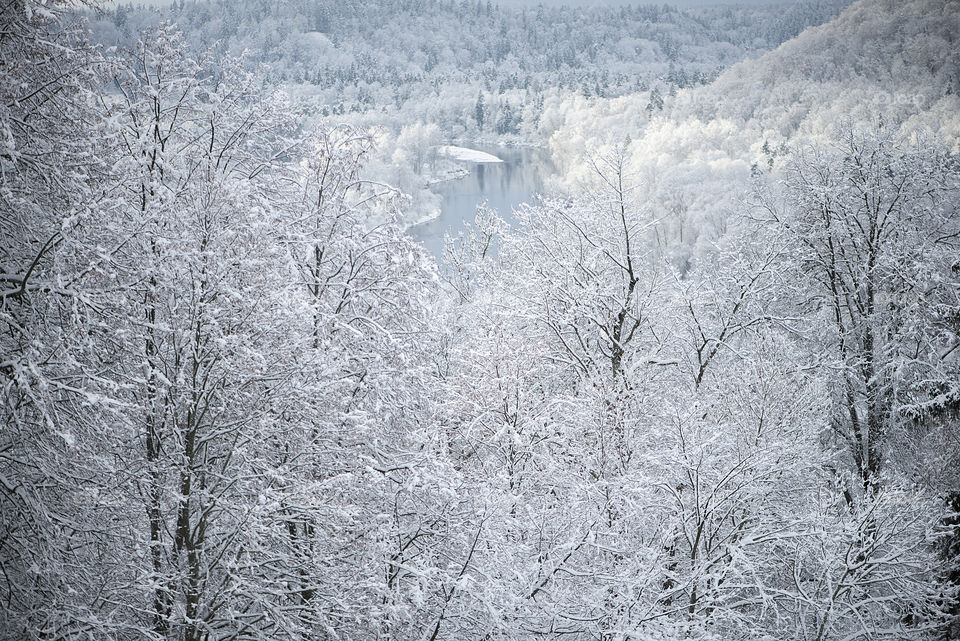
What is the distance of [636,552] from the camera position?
681cm

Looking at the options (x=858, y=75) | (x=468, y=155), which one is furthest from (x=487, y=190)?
(x=858, y=75)

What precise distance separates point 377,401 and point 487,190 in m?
69.5

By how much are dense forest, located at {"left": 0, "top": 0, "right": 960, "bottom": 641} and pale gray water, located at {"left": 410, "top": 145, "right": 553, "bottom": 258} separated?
3189 cm

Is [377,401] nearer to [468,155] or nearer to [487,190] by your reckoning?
[487,190]

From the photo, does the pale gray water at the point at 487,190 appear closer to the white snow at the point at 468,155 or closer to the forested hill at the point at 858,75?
the white snow at the point at 468,155

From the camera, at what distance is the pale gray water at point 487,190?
5491 cm

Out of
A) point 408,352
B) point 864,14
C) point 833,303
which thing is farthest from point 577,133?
point 408,352

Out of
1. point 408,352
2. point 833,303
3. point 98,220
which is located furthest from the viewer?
point 833,303

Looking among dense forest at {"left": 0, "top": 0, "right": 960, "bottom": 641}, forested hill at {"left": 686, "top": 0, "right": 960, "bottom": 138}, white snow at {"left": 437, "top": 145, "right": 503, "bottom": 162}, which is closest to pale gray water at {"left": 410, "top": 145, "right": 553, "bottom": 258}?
white snow at {"left": 437, "top": 145, "right": 503, "bottom": 162}

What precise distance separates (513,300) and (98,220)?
299 inches

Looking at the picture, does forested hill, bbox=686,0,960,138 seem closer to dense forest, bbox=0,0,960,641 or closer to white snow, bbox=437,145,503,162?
white snow, bbox=437,145,503,162

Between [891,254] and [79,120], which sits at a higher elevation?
[79,120]

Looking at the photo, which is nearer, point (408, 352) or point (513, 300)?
point (408, 352)

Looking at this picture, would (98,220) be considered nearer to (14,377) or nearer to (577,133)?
(14,377)
